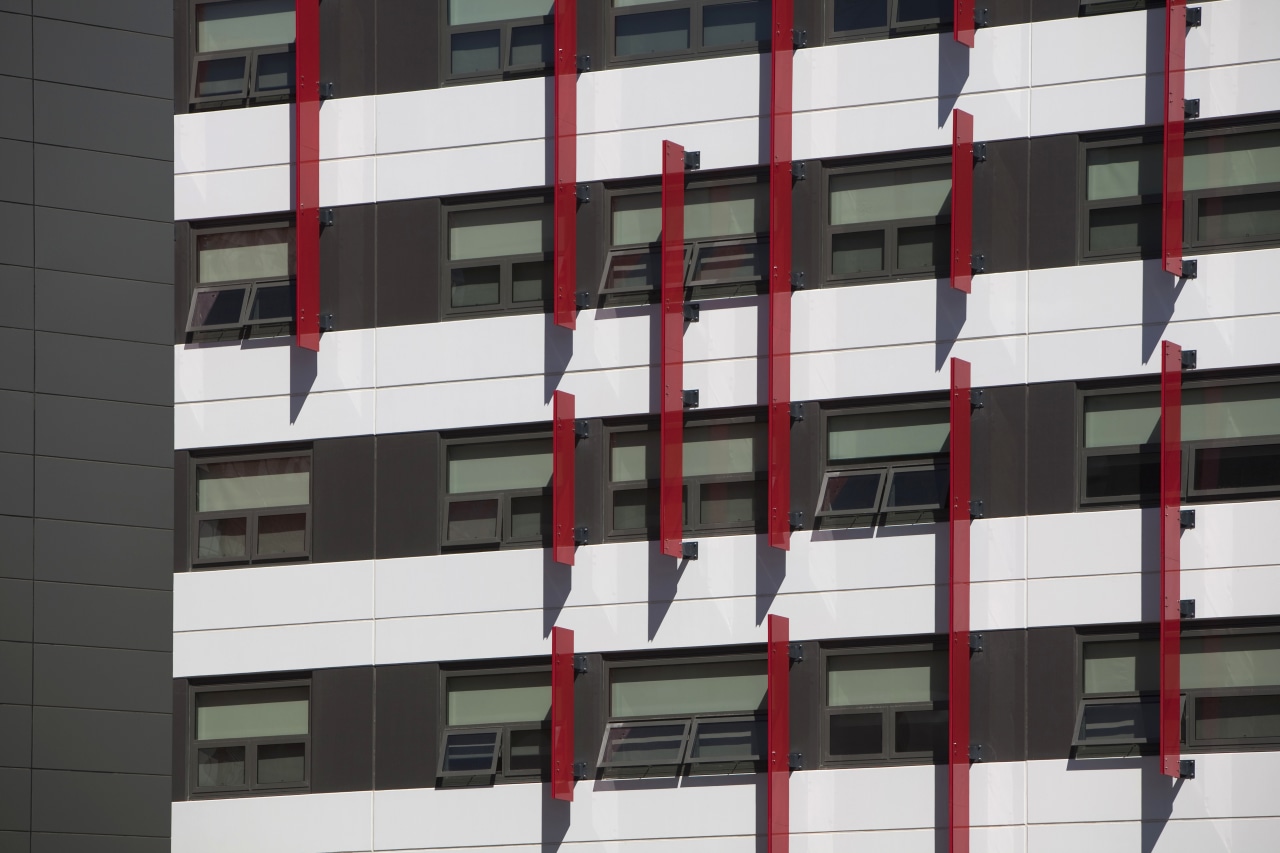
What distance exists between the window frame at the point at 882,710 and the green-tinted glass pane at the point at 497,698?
3439 millimetres

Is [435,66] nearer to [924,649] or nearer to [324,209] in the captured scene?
[324,209]

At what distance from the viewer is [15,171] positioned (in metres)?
24.9

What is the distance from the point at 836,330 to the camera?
72.3ft

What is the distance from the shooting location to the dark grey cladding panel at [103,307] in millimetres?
24484

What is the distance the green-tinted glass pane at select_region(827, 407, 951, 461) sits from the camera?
21875 mm

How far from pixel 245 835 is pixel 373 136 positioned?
362 inches

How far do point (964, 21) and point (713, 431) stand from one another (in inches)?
230

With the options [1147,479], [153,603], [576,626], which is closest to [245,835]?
[153,603]

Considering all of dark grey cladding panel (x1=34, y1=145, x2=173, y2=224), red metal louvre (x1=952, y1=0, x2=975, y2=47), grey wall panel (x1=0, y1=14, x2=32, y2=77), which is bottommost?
dark grey cladding panel (x1=34, y1=145, x2=173, y2=224)

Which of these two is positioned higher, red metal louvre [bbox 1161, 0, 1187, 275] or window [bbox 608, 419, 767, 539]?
red metal louvre [bbox 1161, 0, 1187, 275]

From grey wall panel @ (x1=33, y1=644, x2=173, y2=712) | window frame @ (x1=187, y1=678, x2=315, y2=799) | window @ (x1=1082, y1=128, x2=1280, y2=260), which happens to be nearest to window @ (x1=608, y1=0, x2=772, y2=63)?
window @ (x1=1082, y1=128, x2=1280, y2=260)

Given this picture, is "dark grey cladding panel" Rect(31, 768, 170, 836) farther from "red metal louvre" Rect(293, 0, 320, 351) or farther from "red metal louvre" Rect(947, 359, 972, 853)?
"red metal louvre" Rect(947, 359, 972, 853)

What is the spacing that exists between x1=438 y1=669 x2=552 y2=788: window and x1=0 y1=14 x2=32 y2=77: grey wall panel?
419 inches

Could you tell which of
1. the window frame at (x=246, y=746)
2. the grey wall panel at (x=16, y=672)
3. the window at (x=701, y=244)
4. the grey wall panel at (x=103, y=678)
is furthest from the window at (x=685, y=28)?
the grey wall panel at (x=16, y=672)
